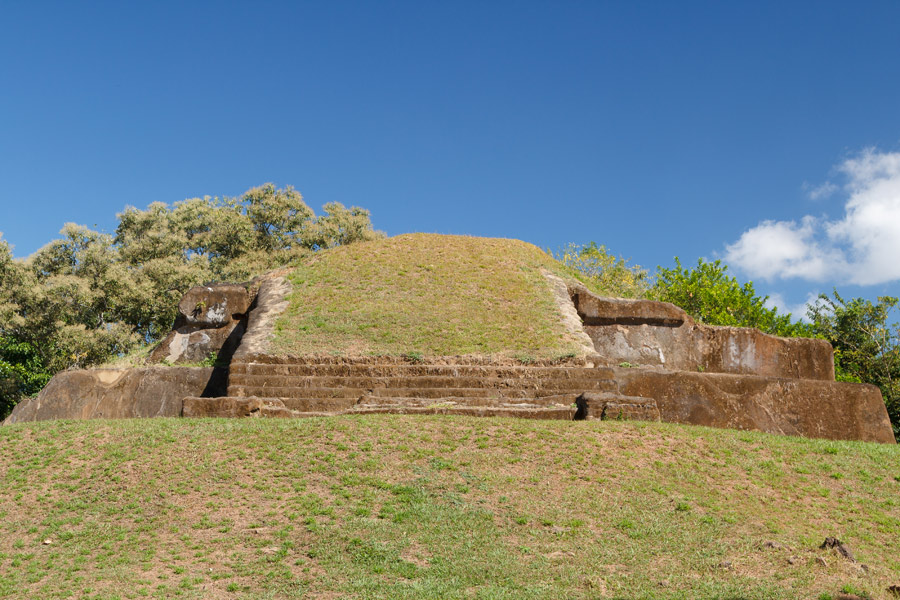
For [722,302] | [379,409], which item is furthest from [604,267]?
[379,409]

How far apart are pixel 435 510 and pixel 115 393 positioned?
344 inches

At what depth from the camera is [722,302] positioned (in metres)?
29.1

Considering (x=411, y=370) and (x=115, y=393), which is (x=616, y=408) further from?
(x=115, y=393)

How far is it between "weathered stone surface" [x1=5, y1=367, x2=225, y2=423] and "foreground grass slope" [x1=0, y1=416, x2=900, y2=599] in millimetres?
2456

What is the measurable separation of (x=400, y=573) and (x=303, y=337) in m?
8.05

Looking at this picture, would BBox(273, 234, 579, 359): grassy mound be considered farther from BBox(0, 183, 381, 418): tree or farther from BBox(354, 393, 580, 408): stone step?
BBox(0, 183, 381, 418): tree

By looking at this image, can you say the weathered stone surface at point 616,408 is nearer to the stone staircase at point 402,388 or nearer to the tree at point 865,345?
the stone staircase at point 402,388

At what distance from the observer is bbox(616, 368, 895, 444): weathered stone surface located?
13406 millimetres

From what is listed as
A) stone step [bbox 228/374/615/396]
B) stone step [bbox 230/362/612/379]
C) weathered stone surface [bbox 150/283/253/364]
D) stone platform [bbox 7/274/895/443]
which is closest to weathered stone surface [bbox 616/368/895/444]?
stone platform [bbox 7/274/895/443]

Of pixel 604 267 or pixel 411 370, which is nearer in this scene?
pixel 411 370

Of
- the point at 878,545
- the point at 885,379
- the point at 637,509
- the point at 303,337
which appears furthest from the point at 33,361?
the point at 885,379

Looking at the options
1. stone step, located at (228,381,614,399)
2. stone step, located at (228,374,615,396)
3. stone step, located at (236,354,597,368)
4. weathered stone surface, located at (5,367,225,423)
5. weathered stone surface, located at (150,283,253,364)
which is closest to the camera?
stone step, located at (228,381,614,399)

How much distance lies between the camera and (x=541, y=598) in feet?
21.2

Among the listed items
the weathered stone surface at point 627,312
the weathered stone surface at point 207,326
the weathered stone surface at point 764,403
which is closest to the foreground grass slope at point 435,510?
the weathered stone surface at point 764,403
